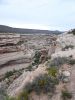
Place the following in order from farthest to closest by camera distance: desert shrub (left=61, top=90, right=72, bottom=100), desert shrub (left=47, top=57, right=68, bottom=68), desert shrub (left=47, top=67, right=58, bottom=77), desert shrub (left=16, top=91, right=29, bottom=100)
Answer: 1. desert shrub (left=47, top=57, right=68, bottom=68)
2. desert shrub (left=47, top=67, right=58, bottom=77)
3. desert shrub (left=16, top=91, right=29, bottom=100)
4. desert shrub (left=61, top=90, right=72, bottom=100)

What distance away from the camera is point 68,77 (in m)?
10.4

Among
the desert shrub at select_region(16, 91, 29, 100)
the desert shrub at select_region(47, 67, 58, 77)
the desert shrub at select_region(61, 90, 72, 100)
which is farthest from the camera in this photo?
the desert shrub at select_region(47, 67, 58, 77)

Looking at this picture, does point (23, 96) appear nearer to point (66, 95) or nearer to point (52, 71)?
point (66, 95)

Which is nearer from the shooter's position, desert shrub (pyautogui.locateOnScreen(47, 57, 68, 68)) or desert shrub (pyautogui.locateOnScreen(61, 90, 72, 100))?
desert shrub (pyautogui.locateOnScreen(61, 90, 72, 100))

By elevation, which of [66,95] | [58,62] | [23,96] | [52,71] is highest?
[58,62]

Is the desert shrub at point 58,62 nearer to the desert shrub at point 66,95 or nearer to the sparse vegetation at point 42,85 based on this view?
the sparse vegetation at point 42,85

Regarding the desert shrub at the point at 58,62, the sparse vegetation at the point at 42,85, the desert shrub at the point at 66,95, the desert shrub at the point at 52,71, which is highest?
the desert shrub at the point at 58,62

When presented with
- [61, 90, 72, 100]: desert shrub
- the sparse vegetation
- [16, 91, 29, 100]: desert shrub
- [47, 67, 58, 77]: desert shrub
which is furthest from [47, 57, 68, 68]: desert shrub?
[16, 91, 29, 100]: desert shrub

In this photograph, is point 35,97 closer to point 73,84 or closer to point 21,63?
point 73,84

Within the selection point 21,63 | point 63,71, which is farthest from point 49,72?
point 21,63

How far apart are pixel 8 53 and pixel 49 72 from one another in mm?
24172

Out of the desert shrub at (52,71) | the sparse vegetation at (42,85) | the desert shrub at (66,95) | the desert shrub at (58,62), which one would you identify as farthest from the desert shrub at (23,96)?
the desert shrub at (58,62)

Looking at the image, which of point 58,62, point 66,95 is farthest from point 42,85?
point 58,62

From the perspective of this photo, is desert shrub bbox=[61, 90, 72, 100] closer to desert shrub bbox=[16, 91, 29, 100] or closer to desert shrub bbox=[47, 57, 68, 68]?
desert shrub bbox=[16, 91, 29, 100]
